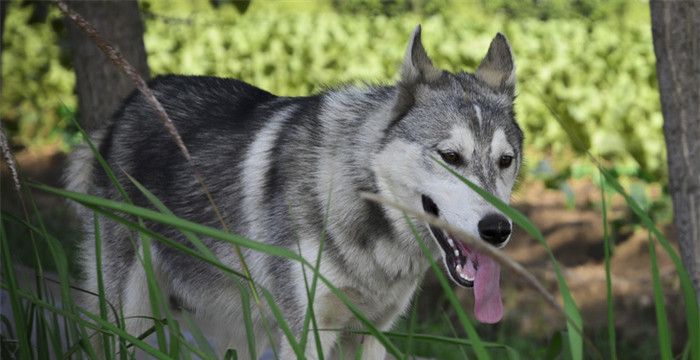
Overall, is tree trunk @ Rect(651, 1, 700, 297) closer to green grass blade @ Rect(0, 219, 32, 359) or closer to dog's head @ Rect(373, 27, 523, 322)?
dog's head @ Rect(373, 27, 523, 322)

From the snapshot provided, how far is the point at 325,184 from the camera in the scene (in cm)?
367

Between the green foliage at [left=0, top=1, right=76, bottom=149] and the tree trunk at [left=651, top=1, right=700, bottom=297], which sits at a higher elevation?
the tree trunk at [left=651, top=1, right=700, bottom=297]

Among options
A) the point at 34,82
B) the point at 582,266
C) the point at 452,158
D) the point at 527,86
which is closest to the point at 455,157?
the point at 452,158

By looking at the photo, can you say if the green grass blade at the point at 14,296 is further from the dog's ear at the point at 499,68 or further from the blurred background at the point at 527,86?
the blurred background at the point at 527,86

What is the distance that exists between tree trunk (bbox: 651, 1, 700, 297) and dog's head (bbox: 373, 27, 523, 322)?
3.58 feet

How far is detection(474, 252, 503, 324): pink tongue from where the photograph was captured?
3178mm

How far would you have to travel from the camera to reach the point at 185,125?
4398 millimetres

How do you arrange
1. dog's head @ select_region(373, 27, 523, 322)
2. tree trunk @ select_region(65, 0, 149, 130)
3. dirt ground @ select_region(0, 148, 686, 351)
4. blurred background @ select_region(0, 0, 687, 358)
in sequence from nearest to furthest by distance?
1. dog's head @ select_region(373, 27, 523, 322)
2. tree trunk @ select_region(65, 0, 149, 130)
3. dirt ground @ select_region(0, 148, 686, 351)
4. blurred background @ select_region(0, 0, 687, 358)

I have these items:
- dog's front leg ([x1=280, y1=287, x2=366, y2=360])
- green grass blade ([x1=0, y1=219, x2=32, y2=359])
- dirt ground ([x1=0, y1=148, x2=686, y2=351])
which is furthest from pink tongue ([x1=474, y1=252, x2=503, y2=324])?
dirt ground ([x1=0, y1=148, x2=686, y2=351])

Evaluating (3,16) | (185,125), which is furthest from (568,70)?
(185,125)

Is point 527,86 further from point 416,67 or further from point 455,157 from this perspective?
point 455,157

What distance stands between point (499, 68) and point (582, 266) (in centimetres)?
456

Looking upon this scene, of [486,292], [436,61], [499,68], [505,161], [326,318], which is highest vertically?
[499,68]

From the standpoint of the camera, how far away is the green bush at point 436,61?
10531 mm
